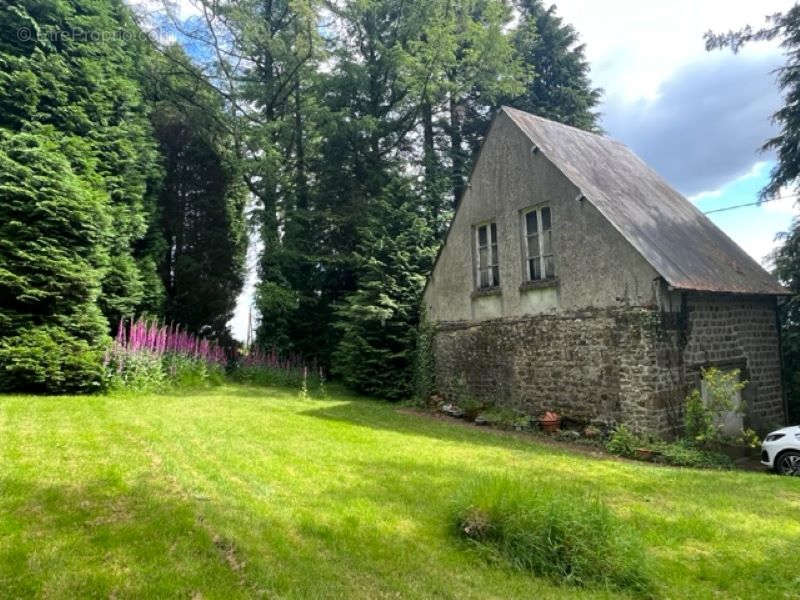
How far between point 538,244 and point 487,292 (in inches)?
76.7

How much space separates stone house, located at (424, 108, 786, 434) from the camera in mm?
9602

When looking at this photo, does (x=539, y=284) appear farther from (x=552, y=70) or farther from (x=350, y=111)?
(x=552, y=70)

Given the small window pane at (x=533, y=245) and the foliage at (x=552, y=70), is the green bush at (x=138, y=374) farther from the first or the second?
the foliage at (x=552, y=70)

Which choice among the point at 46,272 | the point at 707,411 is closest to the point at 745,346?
the point at 707,411

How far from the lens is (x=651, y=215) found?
1178 centimetres

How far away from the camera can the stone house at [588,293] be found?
960 cm

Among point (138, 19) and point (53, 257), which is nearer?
point (53, 257)

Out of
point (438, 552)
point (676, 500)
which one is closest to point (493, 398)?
point (676, 500)

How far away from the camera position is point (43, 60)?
11.8 metres

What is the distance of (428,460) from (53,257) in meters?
8.85

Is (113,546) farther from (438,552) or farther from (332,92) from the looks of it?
(332,92)

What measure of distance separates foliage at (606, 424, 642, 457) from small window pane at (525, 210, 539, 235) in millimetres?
4964

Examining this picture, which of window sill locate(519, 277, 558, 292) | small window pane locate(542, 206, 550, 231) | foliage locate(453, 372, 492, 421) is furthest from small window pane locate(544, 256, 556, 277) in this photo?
foliage locate(453, 372, 492, 421)

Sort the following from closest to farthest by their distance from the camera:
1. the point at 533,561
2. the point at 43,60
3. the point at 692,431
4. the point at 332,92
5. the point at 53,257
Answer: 1. the point at 533,561
2. the point at 692,431
3. the point at 53,257
4. the point at 43,60
5. the point at 332,92
